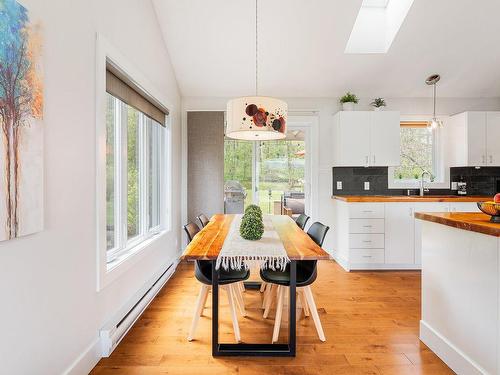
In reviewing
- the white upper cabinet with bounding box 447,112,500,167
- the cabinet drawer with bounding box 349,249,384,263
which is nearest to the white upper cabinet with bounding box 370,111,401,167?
the white upper cabinet with bounding box 447,112,500,167

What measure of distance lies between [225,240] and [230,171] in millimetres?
2645

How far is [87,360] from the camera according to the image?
6.36ft

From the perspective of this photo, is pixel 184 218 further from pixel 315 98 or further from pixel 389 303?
pixel 389 303

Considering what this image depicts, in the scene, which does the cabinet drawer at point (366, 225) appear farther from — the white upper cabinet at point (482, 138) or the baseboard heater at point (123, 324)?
the baseboard heater at point (123, 324)

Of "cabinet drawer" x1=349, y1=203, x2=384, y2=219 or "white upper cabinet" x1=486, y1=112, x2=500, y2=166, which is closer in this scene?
"cabinet drawer" x1=349, y1=203, x2=384, y2=219

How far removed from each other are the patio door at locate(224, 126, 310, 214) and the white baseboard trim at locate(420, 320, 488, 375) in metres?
2.70

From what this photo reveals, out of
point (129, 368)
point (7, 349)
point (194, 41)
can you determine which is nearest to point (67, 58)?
point (7, 349)

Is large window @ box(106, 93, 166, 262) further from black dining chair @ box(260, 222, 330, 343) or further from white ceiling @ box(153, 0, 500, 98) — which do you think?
black dining chair @ box(260, 222, 330, 343)

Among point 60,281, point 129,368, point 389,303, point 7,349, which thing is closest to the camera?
point 7,349

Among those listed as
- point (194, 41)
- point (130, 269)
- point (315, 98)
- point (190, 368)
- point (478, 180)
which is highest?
point (194, 41)

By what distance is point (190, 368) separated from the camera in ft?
6.59

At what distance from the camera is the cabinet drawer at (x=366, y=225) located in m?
4.11

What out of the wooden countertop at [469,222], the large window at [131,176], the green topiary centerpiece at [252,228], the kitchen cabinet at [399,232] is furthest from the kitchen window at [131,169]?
the kitchen cabinet at [399,232]

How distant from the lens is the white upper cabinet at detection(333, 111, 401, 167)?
4.31m
